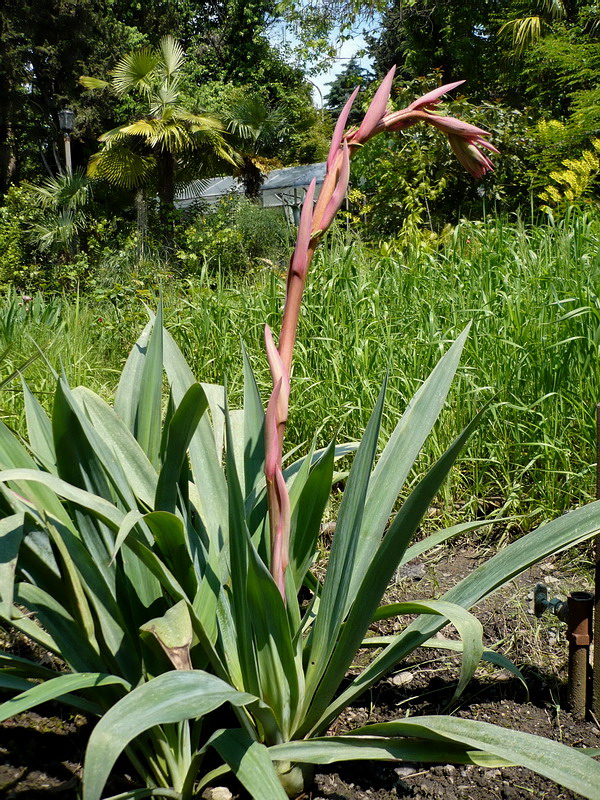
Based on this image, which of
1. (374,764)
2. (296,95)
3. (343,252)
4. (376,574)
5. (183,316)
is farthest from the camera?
(296,95)

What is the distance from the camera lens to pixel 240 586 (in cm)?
119

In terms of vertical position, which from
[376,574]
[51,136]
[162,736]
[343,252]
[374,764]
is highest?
[51,136]

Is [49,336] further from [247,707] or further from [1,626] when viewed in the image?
[247,707]

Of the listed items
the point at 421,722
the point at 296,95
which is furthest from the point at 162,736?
the point at 296,95

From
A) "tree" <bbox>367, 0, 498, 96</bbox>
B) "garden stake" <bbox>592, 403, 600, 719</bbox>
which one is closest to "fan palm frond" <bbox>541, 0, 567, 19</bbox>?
"tree" <bbox>367, 0, 498, 96</bbox>

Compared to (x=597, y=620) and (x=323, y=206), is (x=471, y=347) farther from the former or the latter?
(x=323, y=206)

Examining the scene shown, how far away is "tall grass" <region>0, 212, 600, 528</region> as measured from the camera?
8.02 feet

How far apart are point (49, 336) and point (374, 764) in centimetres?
398

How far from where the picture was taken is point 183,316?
4355 mm

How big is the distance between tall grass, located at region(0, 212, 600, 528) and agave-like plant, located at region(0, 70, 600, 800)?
79cm

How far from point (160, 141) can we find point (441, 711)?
15.6 meters

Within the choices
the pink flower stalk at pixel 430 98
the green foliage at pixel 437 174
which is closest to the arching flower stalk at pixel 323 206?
the pink flower stalk at pixel 430 98

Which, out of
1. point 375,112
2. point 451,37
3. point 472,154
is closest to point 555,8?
point 451,37

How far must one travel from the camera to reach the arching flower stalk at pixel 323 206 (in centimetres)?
106
